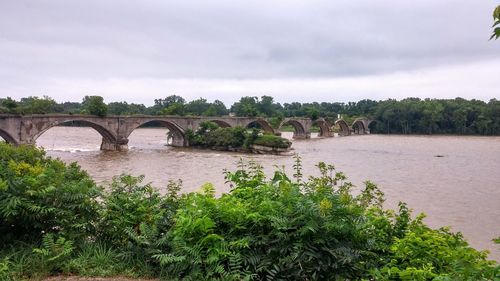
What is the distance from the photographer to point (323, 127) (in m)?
84.1

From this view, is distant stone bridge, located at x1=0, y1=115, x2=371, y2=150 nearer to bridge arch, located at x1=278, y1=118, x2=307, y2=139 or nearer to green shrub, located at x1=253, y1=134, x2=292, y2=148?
bridge arch, located at x1=278, y1=118, x2=307, y2=139

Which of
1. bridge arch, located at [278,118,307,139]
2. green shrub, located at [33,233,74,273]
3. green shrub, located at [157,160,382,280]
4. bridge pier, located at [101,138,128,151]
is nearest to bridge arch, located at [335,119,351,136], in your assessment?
bridge arch, located at [278,118,307,139]

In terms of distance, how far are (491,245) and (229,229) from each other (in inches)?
401

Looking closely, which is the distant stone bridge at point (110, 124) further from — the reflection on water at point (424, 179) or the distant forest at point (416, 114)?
the distant forest at point (416, 114)

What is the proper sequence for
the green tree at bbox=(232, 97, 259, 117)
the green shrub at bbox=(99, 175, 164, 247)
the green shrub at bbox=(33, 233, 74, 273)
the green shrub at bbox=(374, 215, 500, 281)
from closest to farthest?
the green shrub at bbox=(374, 215, 500, 281)
the green shrub at bbox=(33, 233, 74, 273)
the green shrub at bbox=(99, 175, 164, 247)
the green tree at bbox=(232, 97, 259, 117)

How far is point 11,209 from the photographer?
15.3ft

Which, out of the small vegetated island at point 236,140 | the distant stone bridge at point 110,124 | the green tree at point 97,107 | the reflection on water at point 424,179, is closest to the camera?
the reflection on water at point 424,179

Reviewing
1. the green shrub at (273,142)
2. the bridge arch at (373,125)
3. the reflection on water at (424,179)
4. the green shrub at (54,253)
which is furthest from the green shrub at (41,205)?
the bridge arch at (373,125)

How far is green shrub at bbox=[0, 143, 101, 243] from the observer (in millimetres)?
4790

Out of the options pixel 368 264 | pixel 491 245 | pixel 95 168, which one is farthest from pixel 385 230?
pixel 95 168

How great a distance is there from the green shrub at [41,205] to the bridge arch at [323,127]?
7598 centimetres

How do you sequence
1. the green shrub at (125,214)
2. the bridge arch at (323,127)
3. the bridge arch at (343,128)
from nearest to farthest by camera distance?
the green shrub at (125,214) < the bridge arch at (323,127) < the bridge arch at (343,128)

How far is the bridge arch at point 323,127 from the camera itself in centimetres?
8060

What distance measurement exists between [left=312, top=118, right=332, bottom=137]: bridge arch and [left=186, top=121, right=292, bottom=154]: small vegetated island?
104ft
